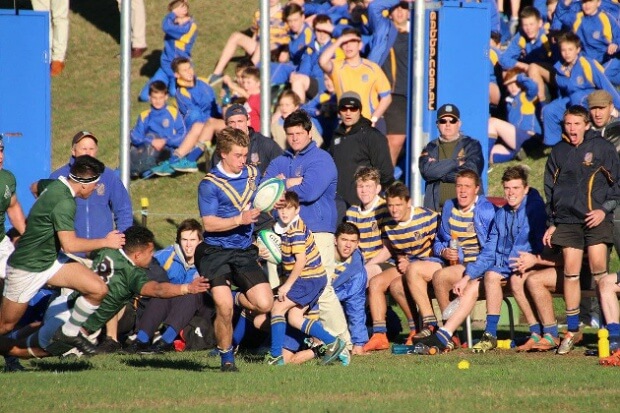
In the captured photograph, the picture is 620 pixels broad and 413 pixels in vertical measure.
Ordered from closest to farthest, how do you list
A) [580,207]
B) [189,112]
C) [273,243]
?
[273,243]
[580,207]
[189,112]

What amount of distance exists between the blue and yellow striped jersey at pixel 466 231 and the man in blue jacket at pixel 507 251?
0.66 feet

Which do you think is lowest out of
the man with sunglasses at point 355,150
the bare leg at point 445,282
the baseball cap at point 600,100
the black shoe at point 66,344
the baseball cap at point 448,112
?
the black shoe at point 66,344

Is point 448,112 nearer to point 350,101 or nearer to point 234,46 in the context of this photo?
point 350,101

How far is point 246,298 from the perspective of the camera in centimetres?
1183

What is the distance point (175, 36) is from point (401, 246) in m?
7.36

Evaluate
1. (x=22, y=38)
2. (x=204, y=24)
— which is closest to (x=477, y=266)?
(x=22, y=38)

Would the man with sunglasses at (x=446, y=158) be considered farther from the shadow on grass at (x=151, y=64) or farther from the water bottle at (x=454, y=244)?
the shadow on grass at (x=151, y=64)

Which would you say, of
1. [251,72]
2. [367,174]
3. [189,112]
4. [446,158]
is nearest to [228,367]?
[367,174]

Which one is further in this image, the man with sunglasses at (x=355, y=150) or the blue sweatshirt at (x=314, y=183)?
the man with sunglasses at (x=355, y=150)

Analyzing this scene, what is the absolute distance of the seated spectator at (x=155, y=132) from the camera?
18422mm

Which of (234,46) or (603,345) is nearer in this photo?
(603,345)

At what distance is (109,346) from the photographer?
13523 mm

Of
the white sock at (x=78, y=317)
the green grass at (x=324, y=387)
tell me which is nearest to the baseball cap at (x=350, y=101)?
the green grass at (x=324, y=387)

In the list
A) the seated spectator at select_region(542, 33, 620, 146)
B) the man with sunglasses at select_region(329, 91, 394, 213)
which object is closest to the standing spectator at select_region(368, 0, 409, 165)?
the seated spectator at select_region(542, 33, 620, 146)
